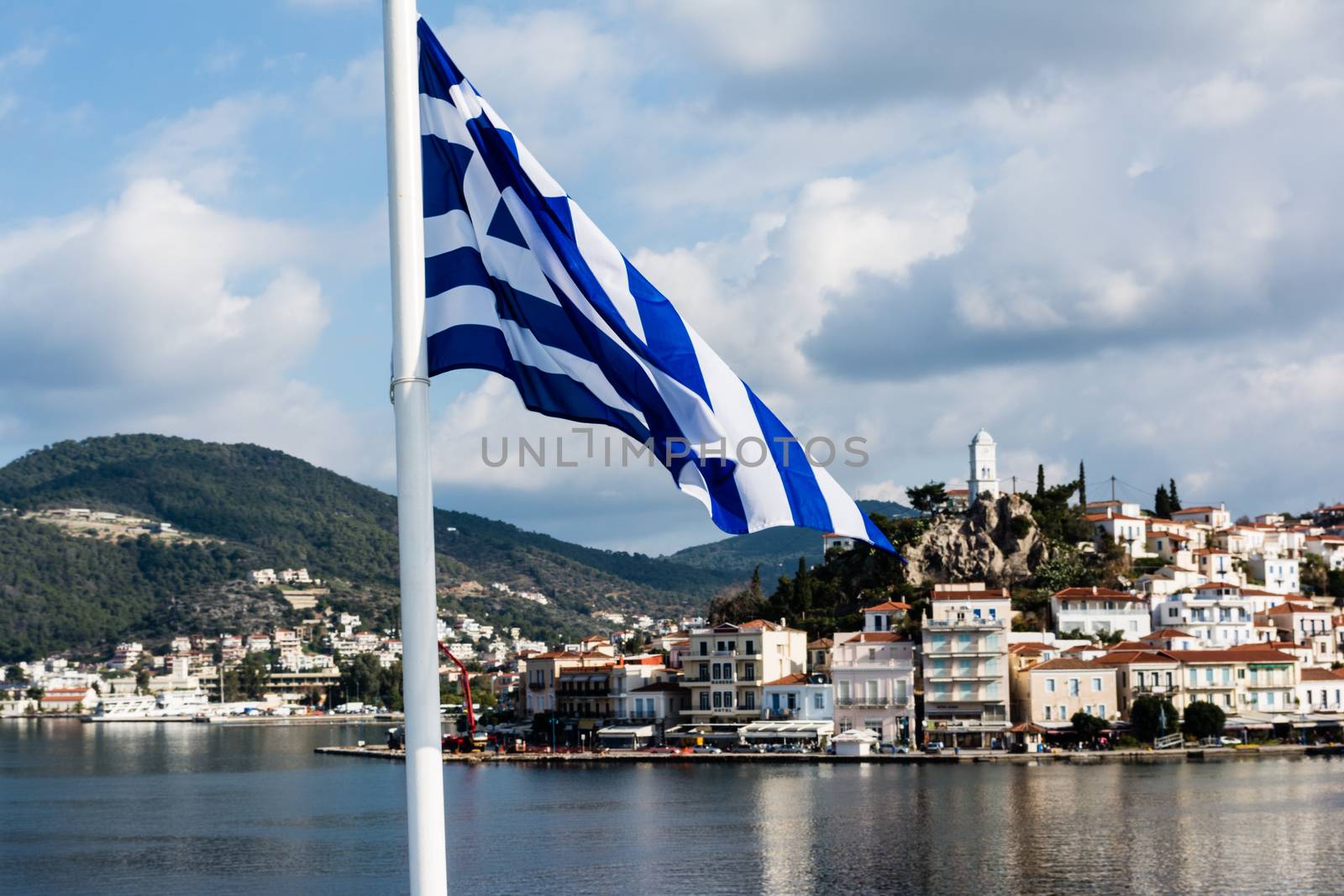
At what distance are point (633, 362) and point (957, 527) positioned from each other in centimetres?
9903

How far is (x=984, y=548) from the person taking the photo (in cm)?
10344

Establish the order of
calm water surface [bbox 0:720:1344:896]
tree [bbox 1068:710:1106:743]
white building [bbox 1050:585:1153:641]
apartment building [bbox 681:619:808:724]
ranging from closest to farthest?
1. calm water surface [bbox 0:720:1344:896]
2. tree [bbox 1068:710:1106:743]
3. apartment building [bbox 681:619:808:724]
4. white building [bbox 1050:585:1153:641]

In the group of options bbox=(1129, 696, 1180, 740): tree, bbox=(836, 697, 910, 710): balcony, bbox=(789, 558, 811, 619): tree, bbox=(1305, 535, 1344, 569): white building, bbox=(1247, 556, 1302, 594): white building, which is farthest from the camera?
bbox=(1305, 535, 1344, 569): white building

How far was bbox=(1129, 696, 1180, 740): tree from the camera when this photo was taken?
269 ft

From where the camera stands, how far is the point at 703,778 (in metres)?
73.6

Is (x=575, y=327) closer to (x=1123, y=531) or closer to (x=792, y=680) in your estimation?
(x=792, y=680)

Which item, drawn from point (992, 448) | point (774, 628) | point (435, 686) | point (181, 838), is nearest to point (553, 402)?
point (435, 686)

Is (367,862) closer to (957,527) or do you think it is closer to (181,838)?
(181,838)

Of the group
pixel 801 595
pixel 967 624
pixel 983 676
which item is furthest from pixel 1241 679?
pixel 801 595

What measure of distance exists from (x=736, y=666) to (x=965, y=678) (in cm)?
1417

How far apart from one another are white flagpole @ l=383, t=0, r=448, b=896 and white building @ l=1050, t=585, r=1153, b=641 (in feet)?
300

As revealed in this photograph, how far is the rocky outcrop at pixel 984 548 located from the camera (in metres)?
103

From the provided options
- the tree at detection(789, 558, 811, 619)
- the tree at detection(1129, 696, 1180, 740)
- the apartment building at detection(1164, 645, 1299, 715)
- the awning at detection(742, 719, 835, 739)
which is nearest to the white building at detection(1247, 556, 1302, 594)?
the apartment building at detection(1164, 645, 1299, 715)

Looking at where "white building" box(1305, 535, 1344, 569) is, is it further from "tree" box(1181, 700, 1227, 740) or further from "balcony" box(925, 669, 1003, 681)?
"balcony" box(925, 669, 1003, 681)
